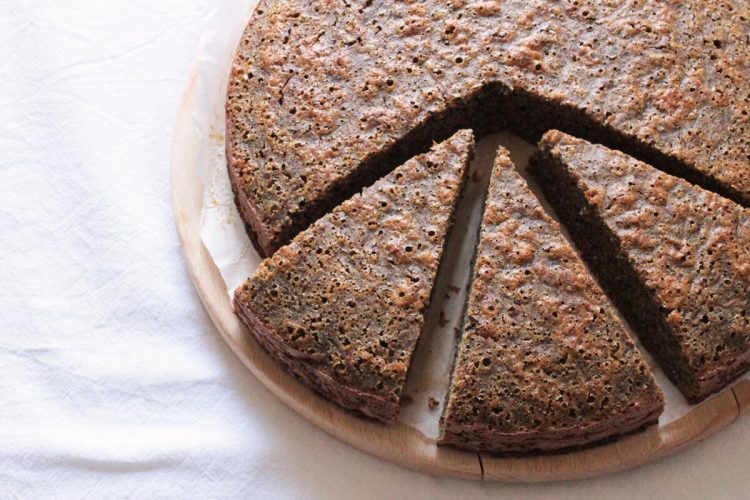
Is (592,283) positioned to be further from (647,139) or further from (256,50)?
(256,50)

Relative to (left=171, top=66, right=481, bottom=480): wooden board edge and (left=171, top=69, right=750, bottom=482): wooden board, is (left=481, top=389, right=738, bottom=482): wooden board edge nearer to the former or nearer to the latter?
(left=171, top=69, right=750, bottom=482): wooden board

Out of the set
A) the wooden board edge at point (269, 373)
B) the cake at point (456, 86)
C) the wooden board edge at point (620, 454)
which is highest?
the cake at point (456, 86)

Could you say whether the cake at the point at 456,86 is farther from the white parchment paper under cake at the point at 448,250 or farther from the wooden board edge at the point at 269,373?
the wooden board edge at the point at 269,373

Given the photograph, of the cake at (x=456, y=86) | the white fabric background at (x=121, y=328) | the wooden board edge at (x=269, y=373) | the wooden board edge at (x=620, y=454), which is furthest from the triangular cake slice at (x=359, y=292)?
the wooden board edge at (x=620, y=454)

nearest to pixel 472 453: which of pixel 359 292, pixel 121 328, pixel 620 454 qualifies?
pixel 620 454

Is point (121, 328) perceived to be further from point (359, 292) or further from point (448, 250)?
point (448, 250)

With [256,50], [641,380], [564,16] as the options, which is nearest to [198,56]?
[256,50]
